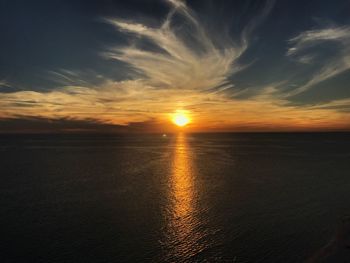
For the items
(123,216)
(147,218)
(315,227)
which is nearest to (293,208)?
(315,227)

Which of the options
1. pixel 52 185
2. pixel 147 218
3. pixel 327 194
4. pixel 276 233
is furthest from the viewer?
pixel 52 185

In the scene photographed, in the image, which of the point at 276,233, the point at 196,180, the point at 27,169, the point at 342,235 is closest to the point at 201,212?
the point at 276,233

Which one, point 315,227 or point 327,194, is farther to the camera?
point 327,194

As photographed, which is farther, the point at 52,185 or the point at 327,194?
the point at 52,185

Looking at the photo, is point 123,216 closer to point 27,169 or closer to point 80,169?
point 80,169

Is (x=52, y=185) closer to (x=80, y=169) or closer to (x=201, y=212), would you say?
(x=80, y=169)

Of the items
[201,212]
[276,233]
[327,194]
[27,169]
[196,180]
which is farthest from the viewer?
[27,169]

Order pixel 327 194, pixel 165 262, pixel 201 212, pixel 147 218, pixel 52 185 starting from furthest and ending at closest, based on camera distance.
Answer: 1. pixel 52 185
2. pixel 327 194
3. pixel 201 212
4. pixel 147 218
5. pixel 165 262

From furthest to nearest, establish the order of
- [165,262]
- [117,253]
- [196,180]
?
[196,180], [117,253], [165,262]

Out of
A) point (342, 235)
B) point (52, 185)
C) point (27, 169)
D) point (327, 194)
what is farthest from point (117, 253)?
point (27, 169)
